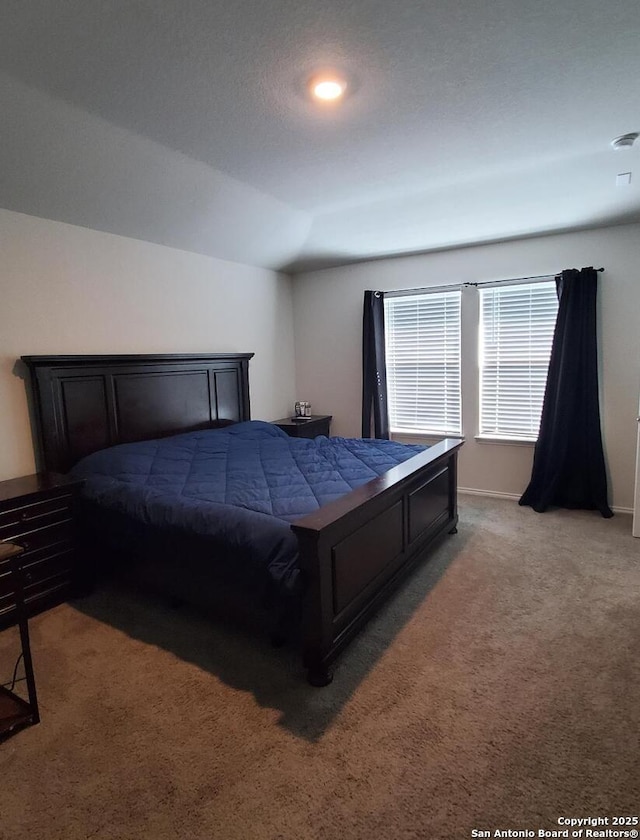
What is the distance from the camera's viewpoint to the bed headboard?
3.00m

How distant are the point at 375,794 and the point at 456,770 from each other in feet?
0.97

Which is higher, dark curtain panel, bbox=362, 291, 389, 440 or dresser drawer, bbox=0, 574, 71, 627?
dark curtain panel, bbox=362, 291, 389, 440

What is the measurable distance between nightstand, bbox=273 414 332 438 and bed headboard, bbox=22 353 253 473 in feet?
1.78

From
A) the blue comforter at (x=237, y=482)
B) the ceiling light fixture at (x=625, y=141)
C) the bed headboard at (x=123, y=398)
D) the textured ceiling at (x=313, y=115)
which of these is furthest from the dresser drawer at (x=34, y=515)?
the ceiling light fixture at (x=625, y=141)

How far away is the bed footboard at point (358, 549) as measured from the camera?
190 centimetres

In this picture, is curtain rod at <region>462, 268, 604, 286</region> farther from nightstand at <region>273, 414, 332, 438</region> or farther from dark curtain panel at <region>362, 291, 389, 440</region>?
nightstand at <region>273, 414, 332, 438</region>

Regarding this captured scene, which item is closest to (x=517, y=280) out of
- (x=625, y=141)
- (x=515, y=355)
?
(x=515, y=355)

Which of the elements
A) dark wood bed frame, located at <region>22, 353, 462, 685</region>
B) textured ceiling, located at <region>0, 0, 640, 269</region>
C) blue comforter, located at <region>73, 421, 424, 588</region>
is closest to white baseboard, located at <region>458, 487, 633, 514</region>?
dark wood bed frame, located at <region>22, 353, 462, 685</region>

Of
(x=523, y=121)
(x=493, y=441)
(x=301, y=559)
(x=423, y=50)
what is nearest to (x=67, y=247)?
(x=423, y=50)

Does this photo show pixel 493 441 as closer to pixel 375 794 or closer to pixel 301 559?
pixel 301 559

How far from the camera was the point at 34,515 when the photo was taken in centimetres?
253

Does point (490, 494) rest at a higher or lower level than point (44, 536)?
lower

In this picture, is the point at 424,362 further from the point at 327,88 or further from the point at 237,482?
the point at 327,88

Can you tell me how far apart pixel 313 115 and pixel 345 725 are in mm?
2859
